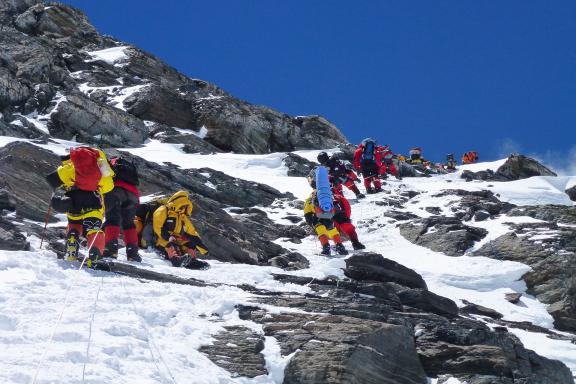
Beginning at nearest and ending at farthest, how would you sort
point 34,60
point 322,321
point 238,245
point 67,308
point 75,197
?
1. point 67,308
2. point 322,321
3. point 75,197
4. point 238,245
5. point 34,60

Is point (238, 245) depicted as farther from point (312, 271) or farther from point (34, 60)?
point (34, 60)

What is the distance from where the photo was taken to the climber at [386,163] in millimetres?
30430

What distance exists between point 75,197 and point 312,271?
15.2 feet

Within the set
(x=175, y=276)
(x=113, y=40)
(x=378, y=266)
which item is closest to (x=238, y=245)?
(x=378, y=266)

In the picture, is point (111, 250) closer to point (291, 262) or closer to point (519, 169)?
point (291, 262)

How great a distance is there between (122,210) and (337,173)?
11.4 metres

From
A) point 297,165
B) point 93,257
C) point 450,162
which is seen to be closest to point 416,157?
point 450,162

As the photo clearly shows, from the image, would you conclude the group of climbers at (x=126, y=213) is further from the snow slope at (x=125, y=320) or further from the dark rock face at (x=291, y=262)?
the dark rock face at (x=291, y=262)

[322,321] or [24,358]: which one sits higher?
[322,321]

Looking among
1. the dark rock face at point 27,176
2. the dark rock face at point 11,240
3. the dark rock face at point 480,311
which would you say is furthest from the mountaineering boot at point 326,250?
the dark rock face at point 11,240

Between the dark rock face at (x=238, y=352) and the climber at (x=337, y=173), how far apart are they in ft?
40.6

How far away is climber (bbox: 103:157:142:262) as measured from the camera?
39.7ft

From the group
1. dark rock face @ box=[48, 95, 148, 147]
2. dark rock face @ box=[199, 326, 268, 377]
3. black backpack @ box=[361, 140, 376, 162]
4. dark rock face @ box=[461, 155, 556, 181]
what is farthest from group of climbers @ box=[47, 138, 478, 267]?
dark rock face @ box=[461, 155, 556, 181]

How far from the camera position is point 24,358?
6.32m
